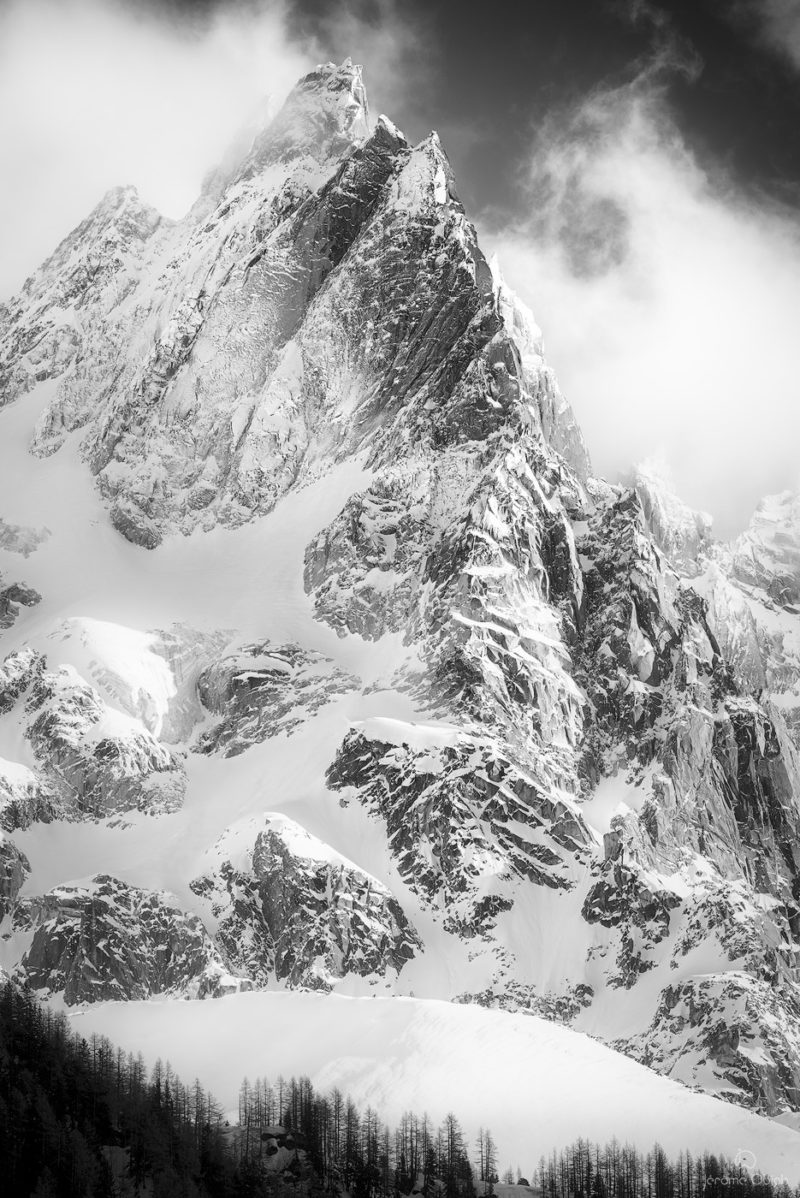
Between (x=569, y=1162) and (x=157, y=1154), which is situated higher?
(x=569, y=1162)

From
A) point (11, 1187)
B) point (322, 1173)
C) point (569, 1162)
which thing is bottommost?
point (11, 1187)

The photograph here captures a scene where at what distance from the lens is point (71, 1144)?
498 feet

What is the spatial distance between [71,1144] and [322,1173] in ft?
81.2

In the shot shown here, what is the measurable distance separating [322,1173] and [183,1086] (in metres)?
32.8

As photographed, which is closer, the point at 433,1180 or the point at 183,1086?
Answer: the point at 433,1180

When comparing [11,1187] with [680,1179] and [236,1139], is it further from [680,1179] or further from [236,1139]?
[680,1179]

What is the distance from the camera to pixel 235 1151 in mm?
168875

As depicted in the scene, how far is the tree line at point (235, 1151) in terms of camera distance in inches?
5940

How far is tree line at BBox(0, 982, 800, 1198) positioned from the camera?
151m

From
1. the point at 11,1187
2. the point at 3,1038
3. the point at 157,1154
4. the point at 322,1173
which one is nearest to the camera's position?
the point at 11,1187

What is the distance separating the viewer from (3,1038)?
17788cm

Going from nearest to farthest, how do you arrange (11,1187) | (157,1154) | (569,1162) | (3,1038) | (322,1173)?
(11,1187), (157,1154), (322,1173), (3,1038), (569,1162)

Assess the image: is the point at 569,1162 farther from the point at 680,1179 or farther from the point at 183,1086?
the point at 183,1086

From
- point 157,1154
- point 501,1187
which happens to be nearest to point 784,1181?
point 501,1187
